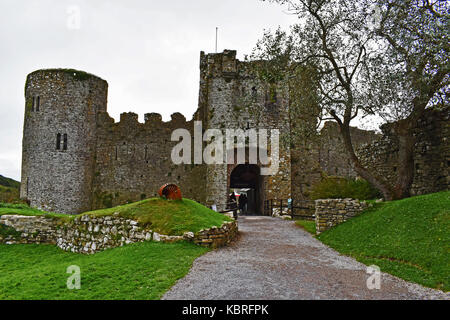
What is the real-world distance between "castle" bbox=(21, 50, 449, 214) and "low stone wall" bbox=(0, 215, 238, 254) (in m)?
11.3

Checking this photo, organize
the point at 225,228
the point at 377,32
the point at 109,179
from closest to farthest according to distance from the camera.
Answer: the point at 225,228, the point at 377,32, the point at 109,179

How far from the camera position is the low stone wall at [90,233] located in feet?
33.5

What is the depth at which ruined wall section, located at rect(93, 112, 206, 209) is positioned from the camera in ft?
90.3

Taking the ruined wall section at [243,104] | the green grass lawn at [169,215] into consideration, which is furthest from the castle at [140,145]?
the green grass lawn at [169,215]

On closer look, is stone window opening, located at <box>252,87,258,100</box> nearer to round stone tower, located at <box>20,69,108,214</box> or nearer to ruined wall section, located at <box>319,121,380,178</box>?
ruined wall section, located at <box>319,121,380,178</box>

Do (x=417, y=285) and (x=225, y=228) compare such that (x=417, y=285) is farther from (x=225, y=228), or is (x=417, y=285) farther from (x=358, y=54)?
(x=358, y=54)

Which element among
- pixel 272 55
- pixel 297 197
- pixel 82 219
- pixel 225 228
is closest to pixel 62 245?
pixel 82 219

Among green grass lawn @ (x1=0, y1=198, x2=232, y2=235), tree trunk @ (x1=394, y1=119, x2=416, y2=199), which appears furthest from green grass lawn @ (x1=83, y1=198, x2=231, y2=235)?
tree trunk @ (x1=394, y1=119, x2=416, y2=199)

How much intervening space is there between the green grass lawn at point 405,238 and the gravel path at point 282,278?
0.50m

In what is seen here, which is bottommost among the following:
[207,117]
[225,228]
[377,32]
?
[225,228]

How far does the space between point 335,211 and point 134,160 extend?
19371mm

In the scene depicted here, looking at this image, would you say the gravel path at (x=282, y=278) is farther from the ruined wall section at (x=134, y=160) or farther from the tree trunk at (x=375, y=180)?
the ruined wall section at (x=134, y=160)
